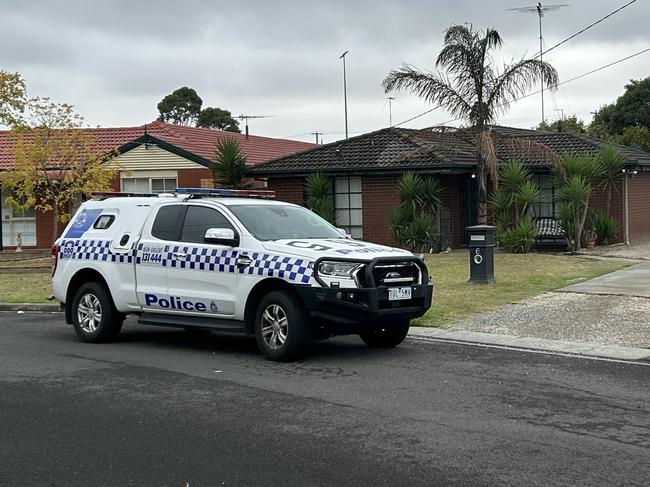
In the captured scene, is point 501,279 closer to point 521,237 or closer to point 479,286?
point 479,286

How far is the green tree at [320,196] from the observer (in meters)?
23.4

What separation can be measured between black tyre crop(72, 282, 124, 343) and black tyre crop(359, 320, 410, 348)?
313 centimetres

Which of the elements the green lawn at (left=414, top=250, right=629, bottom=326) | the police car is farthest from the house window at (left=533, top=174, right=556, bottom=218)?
the police car

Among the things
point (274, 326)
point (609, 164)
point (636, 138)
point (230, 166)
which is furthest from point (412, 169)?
point (636, 138)

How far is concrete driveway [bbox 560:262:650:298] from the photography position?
1380 centimetres

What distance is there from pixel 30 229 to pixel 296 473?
26.2 meters

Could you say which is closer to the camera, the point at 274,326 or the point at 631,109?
the point at 274,326

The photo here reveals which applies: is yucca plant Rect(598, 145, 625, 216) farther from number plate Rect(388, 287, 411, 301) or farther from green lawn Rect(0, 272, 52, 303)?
number plate Rect(388, 287, 411, 301)

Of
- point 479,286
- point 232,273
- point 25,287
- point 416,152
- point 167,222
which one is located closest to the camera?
point 232,273

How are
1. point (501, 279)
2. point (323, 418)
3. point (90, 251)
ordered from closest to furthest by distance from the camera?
point (323, 418)
point (90, 251)
point (501, 279)

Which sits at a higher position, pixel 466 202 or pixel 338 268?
pixel 466 202

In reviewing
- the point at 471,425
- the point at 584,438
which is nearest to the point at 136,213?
the point at 471,425

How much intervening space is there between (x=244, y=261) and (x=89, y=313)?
2.63 meters

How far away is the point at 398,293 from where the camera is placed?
9.09 meters
